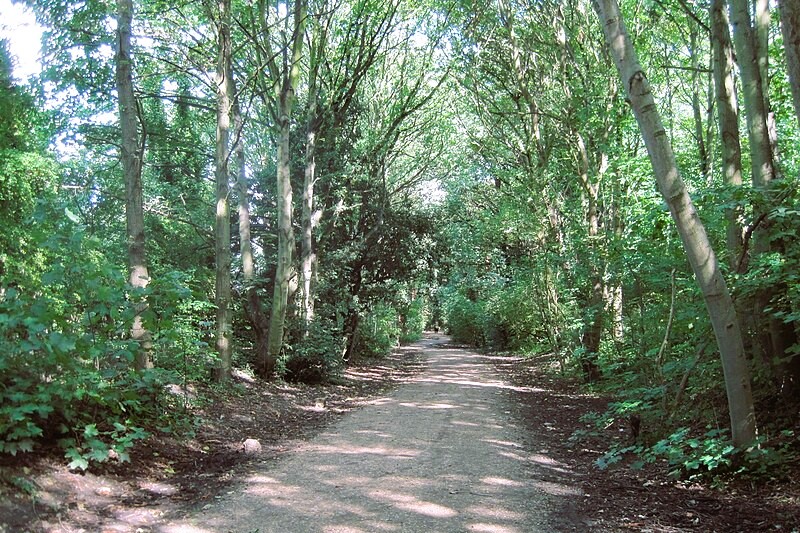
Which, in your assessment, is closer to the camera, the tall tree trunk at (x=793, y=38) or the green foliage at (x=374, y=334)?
the tall tree trunk at (x=793, y=38)

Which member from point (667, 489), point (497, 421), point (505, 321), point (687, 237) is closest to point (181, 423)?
point (497, 421)

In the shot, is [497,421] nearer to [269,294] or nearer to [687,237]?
[687,237]

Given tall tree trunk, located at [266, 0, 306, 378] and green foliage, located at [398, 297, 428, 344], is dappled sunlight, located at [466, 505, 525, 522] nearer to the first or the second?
tall tree trunk, located at [266, 0, 306, 378]

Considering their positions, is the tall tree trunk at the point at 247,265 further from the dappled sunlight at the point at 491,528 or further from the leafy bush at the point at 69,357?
the dappled sunlight at the point at 491,528

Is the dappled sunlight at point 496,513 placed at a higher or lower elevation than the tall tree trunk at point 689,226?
lower

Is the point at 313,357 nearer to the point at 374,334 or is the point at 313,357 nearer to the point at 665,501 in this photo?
the point at 665,501

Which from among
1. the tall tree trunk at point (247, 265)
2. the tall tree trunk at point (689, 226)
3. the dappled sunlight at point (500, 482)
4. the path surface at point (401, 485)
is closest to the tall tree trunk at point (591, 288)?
the path surface at point (401, 485)

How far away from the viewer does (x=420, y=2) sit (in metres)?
16.7

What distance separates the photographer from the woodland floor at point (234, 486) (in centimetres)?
433

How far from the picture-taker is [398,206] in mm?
21453

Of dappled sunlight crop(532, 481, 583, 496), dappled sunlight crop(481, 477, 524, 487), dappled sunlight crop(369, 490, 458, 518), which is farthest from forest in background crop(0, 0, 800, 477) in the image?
dappled sunlight crop(369, 490, 458, 518)

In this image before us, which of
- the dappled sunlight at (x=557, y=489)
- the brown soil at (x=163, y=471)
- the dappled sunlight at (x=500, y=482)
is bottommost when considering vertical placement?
the dappled sunlight at (x=557, y=489)

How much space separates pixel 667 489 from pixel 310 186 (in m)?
12.0

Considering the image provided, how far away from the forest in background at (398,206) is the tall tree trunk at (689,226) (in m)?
Result: 0.02
